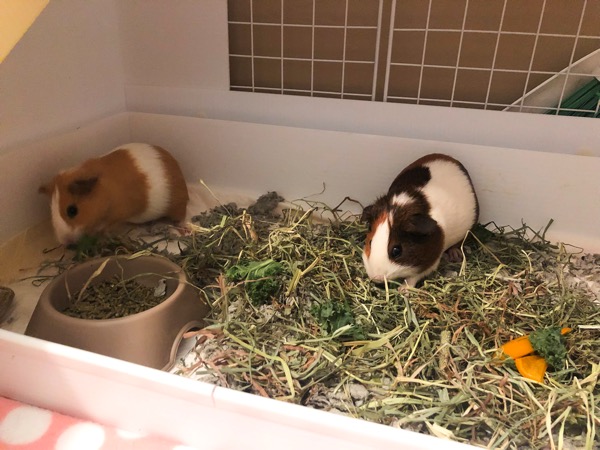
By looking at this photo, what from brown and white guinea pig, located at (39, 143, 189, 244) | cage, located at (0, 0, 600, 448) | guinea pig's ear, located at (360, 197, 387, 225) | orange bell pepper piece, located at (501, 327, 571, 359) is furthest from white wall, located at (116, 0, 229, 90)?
orange bell pepper piece, located at (501, 327, 571, 359)

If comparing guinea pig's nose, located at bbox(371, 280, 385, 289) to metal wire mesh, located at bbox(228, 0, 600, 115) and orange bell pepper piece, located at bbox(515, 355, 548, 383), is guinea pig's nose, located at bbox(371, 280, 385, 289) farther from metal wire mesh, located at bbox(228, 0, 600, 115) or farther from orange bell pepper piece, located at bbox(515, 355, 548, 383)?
metal wire mesh, located at bbox(228, 0, 600, 115)

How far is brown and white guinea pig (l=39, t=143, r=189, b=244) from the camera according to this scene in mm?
1325

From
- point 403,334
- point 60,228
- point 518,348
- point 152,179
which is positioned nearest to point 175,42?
point 152,179

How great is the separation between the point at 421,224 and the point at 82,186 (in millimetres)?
853

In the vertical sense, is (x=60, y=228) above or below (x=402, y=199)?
below

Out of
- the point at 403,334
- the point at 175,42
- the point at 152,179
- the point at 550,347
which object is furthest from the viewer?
the point at 175,42

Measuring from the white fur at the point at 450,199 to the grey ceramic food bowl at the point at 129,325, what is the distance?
0.60 metres

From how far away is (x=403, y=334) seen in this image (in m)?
1.05

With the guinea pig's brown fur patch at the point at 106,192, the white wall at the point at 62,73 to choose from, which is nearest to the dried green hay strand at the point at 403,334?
the guinea pig's brown fur patch at the point at 106,192

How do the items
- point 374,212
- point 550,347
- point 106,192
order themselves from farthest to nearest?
point 106,192 < point 374,212 < point 550,347

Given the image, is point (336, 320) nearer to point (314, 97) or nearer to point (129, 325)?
point (129, 325)

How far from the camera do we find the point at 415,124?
1501 mm

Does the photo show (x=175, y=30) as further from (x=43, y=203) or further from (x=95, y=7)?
(x=43, y=203)

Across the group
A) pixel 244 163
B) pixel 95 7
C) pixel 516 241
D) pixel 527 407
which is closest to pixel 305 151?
pixel 244 163
